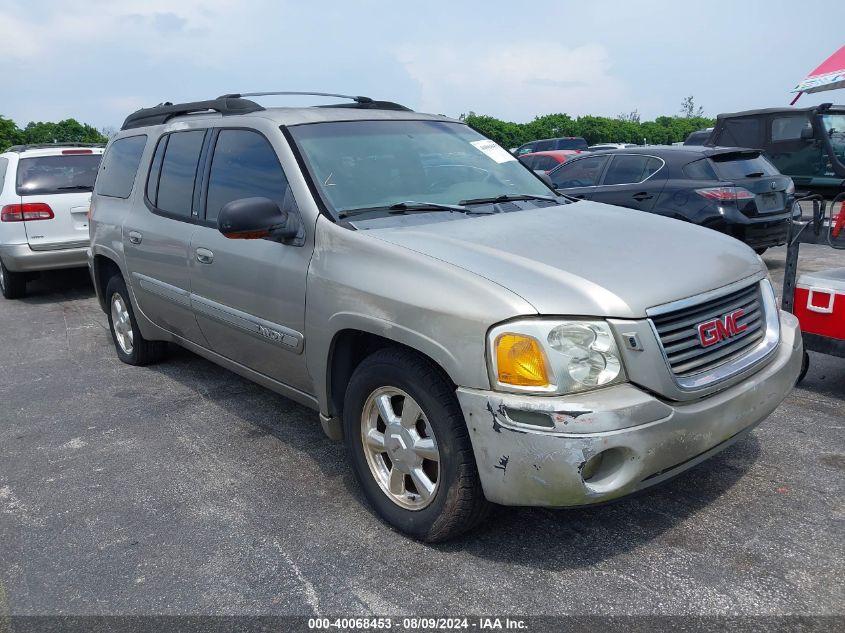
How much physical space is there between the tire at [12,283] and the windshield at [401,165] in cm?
642

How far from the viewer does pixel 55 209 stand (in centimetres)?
848

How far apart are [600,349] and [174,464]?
8.05ft

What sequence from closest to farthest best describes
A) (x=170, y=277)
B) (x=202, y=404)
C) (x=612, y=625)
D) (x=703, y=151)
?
(x=612, y=625), (x=170, y=277), (x=202, y=404), (x=703, y=151)

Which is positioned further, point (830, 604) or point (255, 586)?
point (255, 586)

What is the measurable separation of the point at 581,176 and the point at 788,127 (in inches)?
196

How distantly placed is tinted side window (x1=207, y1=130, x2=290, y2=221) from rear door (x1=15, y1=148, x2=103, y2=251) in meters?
5.04

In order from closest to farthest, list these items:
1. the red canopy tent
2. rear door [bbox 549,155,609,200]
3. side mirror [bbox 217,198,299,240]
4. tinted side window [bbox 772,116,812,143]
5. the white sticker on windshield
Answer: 1. side mirror [bbox 217,198,299,240]
2. the white sticker on windshield
3. the red canopy tent
4. rear door [bbox 549,155,609,200]
5. tinted side window [bbox 772,116,812,143]

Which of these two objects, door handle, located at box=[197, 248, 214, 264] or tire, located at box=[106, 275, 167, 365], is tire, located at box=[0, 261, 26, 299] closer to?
tire, located at box=[106, 275, 167, 365]

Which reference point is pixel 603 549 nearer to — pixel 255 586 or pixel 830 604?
pixel 830 604

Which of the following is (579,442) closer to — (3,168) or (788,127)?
(3,168)

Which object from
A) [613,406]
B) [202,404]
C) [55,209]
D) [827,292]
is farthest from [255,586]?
[55,209]

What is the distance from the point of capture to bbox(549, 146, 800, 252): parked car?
25.0 feet

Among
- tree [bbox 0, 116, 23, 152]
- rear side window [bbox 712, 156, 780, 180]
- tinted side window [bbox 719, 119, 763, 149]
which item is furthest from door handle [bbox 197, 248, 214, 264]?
tree [bbox 0, 116, 23, 152]

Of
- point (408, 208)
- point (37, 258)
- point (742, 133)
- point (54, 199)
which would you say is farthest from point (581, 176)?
point (37, 258)
